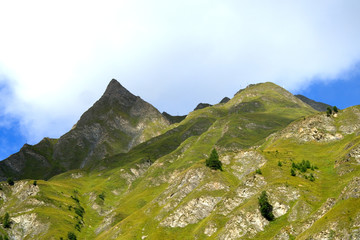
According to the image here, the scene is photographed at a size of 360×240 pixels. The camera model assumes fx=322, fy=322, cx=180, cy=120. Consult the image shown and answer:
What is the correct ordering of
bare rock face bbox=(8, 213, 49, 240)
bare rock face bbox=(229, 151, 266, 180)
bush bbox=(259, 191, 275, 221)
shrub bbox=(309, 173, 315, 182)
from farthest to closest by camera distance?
bare rock face bbox=(8, 213, 49, 240)
bare rock face bbox=(229, 151, 266, 180)
shrub bbox=(309, 173, 315, 182)
bush bbox=(259, 191, 275, 221)

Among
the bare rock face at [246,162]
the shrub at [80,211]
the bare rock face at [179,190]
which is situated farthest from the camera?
the shrub at [80,211]

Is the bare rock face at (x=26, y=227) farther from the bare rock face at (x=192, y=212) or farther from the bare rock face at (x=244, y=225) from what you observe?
the bare rock face at (x=244, y=225)

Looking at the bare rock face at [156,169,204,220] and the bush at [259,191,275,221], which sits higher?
the bare rock face at [156,169,204,220]

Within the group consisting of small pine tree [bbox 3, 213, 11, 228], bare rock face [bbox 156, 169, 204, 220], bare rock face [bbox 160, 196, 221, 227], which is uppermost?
small pine tree [bbox 3, 213, 11, 228]

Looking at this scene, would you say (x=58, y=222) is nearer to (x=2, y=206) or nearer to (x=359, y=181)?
(x=2, y=206)

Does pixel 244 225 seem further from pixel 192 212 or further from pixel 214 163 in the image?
pixel 214 163

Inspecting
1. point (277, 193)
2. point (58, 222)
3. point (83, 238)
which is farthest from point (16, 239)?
point (277, 193)

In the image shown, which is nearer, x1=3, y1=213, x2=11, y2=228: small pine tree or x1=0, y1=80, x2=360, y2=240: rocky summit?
x1=0, y1=80, x2=360, y2=240: rocky summit

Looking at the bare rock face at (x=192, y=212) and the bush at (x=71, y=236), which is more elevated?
the bush at (x=71, y=236)

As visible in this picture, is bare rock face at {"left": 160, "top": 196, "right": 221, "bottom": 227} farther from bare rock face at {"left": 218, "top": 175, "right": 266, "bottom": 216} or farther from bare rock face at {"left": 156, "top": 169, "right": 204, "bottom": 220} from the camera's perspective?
bare rock face at {"left": 218, "top": 175, "right": 266, "bottom": 216}

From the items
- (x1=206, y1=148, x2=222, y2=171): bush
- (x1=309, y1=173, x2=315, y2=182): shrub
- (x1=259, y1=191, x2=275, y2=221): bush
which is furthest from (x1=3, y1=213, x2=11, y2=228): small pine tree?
(x1=309, y1=173, x2=315, y2=182): shrub

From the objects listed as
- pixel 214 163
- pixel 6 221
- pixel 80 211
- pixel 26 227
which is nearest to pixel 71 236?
pixel 26 227

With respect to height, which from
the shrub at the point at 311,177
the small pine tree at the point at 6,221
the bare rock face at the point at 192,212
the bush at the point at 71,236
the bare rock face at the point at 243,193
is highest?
the small pine tree at the point at 6,221

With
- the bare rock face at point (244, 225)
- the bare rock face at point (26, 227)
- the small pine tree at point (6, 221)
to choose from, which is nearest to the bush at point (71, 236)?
the bare rock face at point (26, 227)
